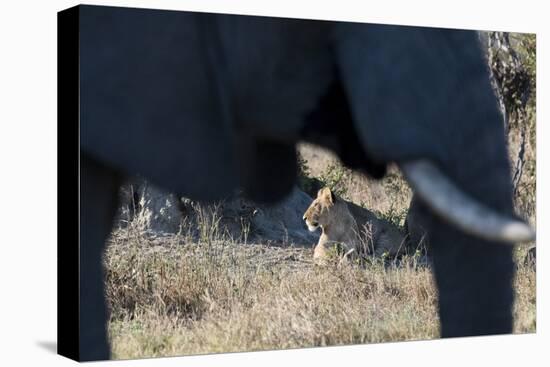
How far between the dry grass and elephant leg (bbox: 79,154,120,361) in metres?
0.09

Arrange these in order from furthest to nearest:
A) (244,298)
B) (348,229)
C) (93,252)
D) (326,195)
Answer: (348,229) → (326,195) → (244,298) → (93,252)

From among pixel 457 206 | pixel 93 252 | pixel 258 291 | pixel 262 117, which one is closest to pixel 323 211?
pixel 258 291

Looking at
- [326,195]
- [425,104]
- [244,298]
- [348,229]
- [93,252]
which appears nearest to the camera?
[93,252]

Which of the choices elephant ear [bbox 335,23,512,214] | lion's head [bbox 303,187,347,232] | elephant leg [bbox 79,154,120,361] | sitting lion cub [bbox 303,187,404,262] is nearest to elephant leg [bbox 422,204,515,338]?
elephant ear [bbox 335,23,512,214]

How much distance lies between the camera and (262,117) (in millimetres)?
5594

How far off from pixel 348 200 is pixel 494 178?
955 millimetres

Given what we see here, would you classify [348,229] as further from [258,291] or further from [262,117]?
[262,117]

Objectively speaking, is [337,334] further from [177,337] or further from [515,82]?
[515,82]

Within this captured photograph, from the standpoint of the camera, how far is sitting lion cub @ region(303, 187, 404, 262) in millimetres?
6211

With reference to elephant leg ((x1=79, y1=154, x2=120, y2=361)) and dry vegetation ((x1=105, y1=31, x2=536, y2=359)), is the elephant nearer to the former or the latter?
elephant leg ((x1=79, y1=154, x2=120, y2=361))

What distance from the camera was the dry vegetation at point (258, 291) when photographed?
5777mm

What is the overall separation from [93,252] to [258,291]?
89cm

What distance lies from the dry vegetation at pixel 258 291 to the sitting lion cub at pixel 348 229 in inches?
2.4

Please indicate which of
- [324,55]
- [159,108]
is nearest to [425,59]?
[324,55]
